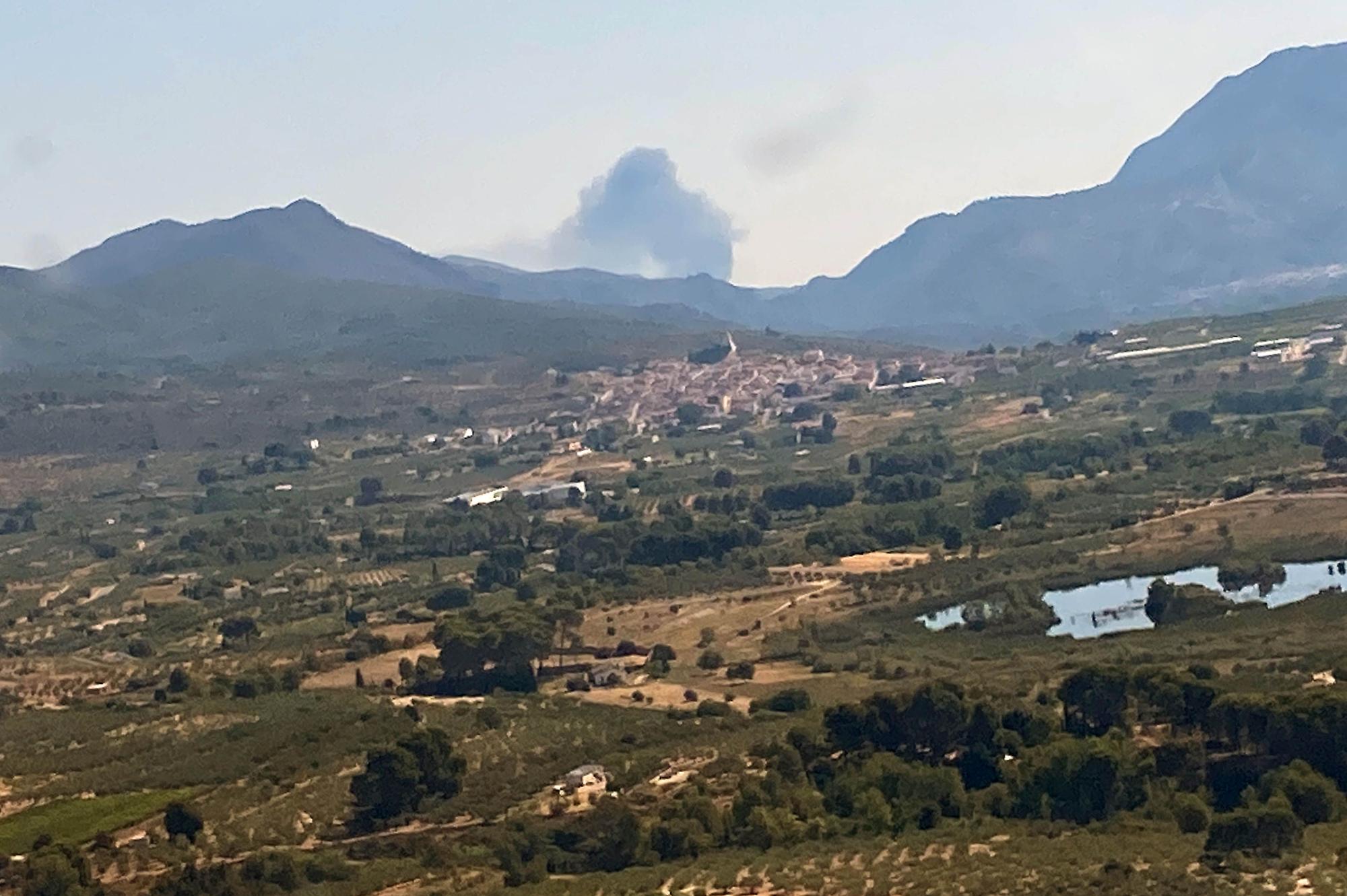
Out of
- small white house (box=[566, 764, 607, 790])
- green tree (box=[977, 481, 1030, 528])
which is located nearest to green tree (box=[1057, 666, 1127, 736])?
small white house (box=[566, 764, 607, 790])

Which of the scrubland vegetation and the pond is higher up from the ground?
the scrubland vegetation

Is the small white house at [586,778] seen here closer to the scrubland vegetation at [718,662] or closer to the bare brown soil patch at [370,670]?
the scrubland vegetation at [718,662]

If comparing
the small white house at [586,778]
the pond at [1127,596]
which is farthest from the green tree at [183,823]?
the pond at [1127,596]

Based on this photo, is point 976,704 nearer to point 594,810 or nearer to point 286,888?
point 594,810

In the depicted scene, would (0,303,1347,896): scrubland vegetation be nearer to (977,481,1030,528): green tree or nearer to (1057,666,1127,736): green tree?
(1057,666,1127,736): green tree

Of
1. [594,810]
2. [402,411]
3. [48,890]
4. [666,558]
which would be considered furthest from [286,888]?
[402,411]

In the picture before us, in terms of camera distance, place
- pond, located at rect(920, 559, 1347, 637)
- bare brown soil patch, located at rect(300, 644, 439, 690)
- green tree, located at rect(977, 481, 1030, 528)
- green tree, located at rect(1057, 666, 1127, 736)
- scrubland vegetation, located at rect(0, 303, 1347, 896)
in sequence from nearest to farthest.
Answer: scrubland vegetation, located at rect(0, 303, 1347, 896)
green tree, located at rect(1057, 666, 1127, 736)
bare brown soil patch, located at rect(300, 644, 439, 690)
pond, located at rect(920, 559, 1347, 637)
green tree, located at rect(977, 481, 1030, 528)

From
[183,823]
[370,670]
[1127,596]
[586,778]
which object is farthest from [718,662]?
[183,823]

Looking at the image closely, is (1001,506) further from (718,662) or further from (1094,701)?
(1094,701)
